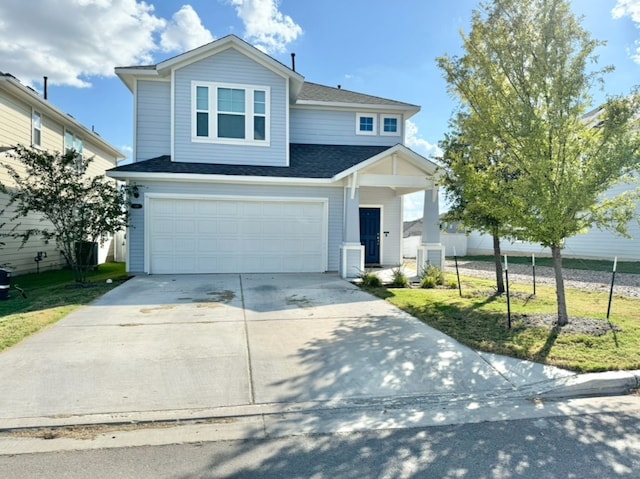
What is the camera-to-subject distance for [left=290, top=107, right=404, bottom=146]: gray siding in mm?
15281

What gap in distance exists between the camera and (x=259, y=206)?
13.1 m

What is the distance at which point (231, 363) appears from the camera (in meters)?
5.16

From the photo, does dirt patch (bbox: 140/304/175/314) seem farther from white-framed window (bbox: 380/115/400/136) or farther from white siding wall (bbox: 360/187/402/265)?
white-framed window (bbox: 380/115/400/136)

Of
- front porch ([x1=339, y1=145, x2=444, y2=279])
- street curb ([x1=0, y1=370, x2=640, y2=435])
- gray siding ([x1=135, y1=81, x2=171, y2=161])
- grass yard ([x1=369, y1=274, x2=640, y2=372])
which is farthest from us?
gray siding ([x1=135, y1=81, x2=171, y2=161])

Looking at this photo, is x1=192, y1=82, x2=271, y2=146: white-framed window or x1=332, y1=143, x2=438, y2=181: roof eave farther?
x1=192, y1=82, x2=271, y2=146: white-framed window

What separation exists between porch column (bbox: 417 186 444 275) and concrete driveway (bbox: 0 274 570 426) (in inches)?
188

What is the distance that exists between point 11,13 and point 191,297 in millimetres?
11490

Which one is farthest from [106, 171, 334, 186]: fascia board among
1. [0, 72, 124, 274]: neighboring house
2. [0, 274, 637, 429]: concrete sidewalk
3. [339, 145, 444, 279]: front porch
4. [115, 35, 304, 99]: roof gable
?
[0, 274, 637, 429]: concrete sidewalk

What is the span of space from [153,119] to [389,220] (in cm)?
891

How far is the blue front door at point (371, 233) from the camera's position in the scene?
15.5 metres

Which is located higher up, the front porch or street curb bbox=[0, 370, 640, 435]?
the front porch

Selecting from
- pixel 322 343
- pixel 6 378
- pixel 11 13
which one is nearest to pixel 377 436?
pixel 322 343

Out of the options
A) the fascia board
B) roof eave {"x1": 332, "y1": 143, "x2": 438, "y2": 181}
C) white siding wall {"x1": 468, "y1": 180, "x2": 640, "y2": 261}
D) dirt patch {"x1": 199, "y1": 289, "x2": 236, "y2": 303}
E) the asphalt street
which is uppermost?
roof eave {"x1": 332, "y1": 143, "x2": 438, "y2": 181}

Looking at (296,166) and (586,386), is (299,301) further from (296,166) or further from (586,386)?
(296,166)
